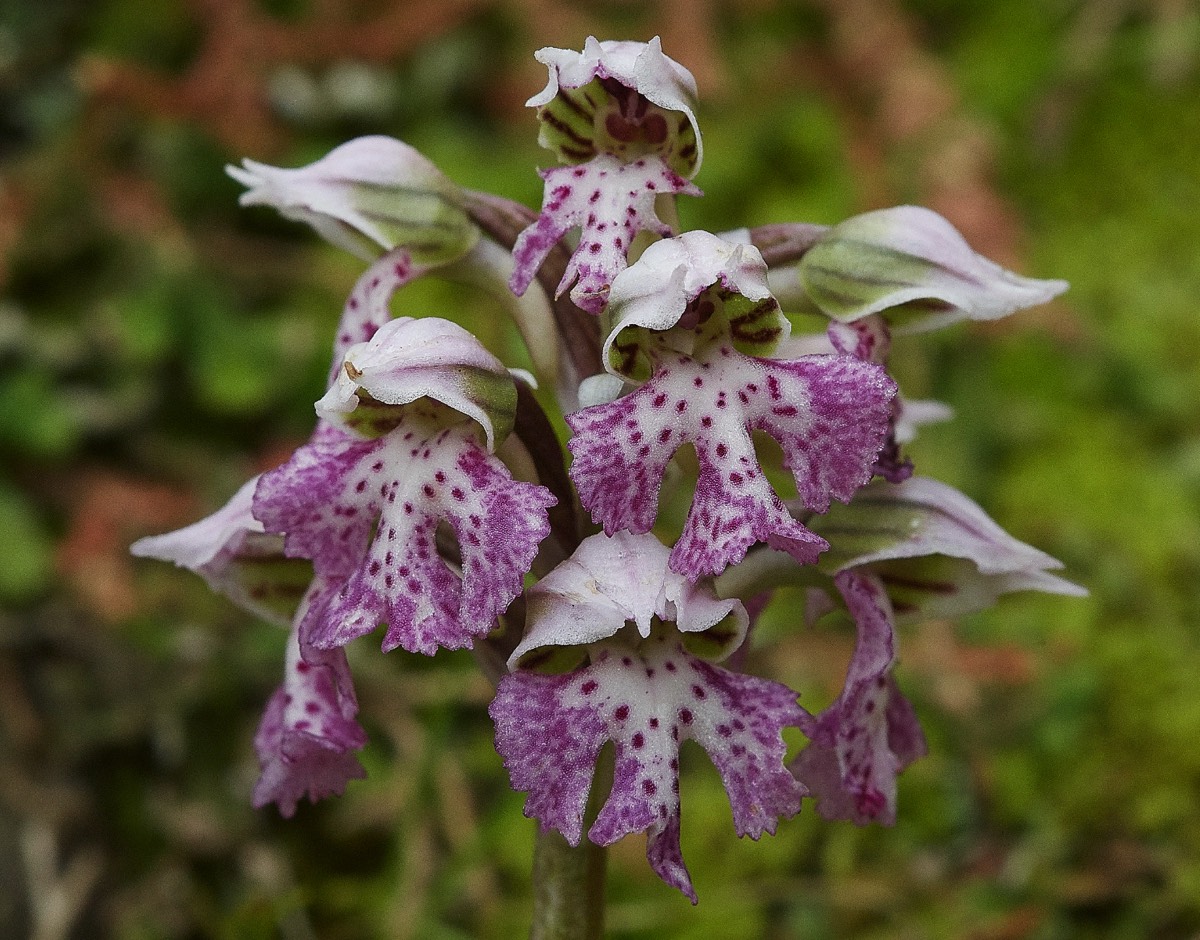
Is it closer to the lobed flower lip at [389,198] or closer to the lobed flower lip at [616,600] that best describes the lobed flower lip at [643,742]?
the lobed flower lip at [616,600]

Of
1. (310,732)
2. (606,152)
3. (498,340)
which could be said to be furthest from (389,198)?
(498,340)

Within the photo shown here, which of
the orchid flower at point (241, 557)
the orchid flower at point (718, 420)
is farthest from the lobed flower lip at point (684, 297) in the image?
the orchid flower at point (241, 557)

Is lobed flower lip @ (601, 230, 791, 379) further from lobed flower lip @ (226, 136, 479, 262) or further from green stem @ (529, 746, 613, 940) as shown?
green stem @ (529, 746, 613, 940)

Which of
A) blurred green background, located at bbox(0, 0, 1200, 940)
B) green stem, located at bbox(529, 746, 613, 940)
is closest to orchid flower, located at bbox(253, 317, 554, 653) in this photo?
green stem, located at bbox(529, 746, 613, 940)

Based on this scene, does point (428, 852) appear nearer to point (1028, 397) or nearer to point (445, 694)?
point (445, 694)

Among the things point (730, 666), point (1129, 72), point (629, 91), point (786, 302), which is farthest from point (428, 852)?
point (1129, 72)

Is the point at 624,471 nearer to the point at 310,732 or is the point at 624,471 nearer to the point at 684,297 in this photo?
the point at 684,297

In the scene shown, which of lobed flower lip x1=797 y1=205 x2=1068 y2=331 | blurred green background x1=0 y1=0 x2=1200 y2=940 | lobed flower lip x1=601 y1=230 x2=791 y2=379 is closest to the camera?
lobed flower lip x1=601 y1=230 x2=791 y2=379
